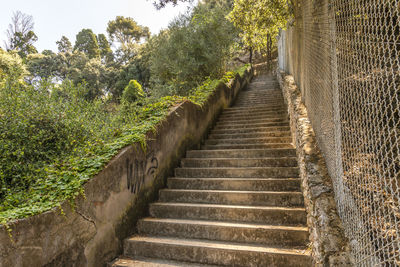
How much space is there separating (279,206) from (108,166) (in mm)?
2586

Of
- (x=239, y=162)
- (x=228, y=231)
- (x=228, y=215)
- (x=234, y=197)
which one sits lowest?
(x=228, y=231)

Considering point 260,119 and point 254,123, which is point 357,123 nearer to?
point 254,123

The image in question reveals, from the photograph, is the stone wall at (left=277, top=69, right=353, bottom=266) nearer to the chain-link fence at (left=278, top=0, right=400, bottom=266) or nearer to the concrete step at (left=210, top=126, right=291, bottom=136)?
the chain-link fence at (left=278, top=0, right=400, bottom=266)

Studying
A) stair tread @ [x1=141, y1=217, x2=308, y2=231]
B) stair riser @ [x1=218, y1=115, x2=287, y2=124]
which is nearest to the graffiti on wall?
stair tread @ [x1=141, y1=217, x2=308, y2=231]

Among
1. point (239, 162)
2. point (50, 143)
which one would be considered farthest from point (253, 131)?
point (50, 143)

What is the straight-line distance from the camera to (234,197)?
395cm

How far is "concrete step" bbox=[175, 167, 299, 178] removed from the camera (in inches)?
167

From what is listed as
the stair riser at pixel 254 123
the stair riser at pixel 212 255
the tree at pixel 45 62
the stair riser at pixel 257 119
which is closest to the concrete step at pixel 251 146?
the stair riser at pixel 254 123

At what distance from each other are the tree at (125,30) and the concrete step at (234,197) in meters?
41.6

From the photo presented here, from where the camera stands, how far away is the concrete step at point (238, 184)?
3.98 m

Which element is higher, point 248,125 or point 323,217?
point 248,125

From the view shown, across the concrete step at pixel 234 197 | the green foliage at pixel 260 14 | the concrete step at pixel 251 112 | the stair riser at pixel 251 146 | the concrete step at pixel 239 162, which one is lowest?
the concrete step at pixel 234 197

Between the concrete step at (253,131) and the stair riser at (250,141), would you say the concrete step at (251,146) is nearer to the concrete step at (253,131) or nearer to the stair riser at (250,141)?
the stair riser at (250,141)

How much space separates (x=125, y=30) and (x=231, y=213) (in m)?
44.6
